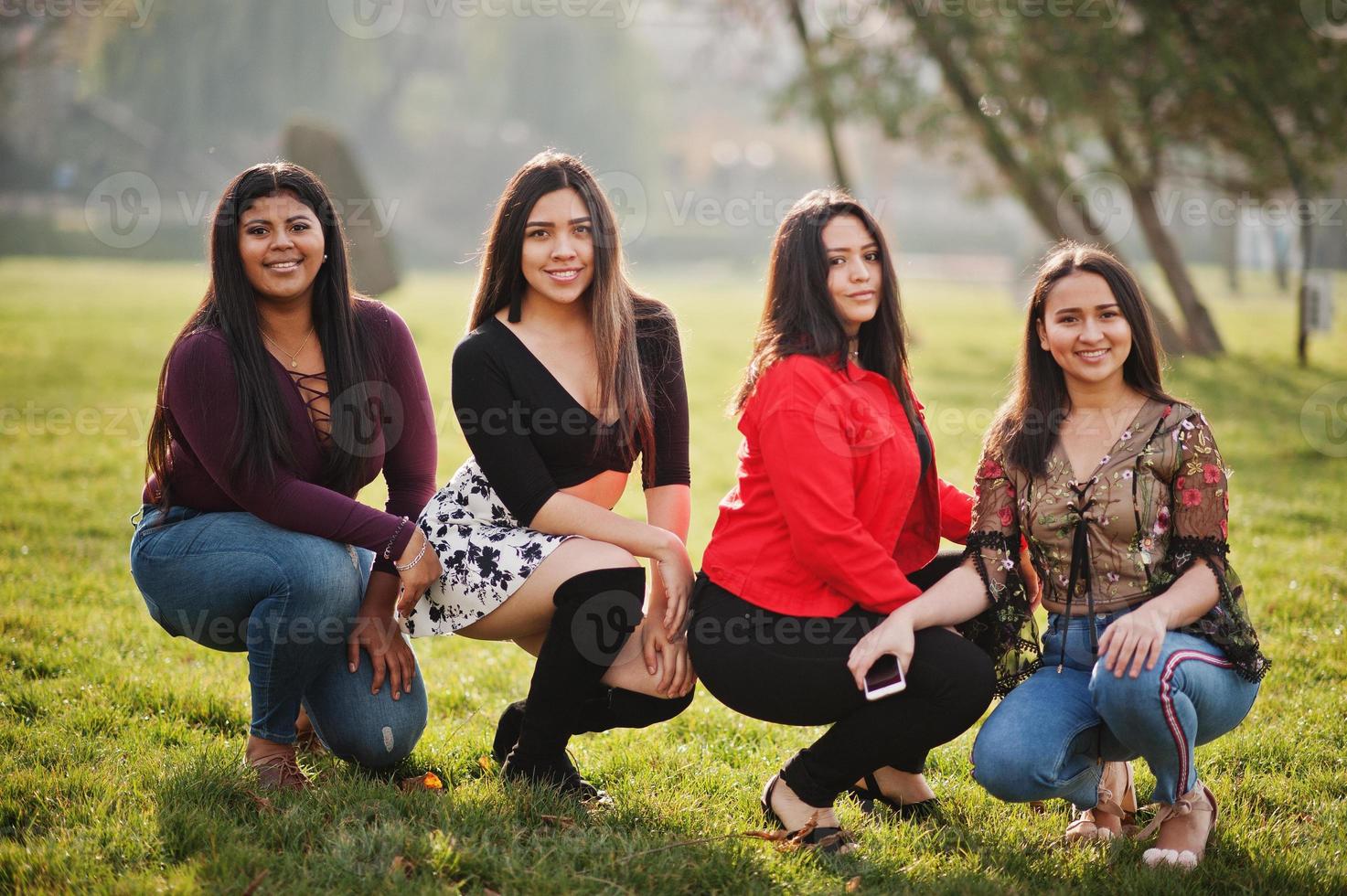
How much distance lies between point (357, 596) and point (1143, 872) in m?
2.01

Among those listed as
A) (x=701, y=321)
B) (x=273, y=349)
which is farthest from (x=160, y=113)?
(x=273, y=349)

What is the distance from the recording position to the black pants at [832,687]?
103 inches

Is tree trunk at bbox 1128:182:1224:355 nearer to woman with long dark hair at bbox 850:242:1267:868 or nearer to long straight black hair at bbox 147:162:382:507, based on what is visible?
woman with long dark hair at bbox 850:242:1267:868

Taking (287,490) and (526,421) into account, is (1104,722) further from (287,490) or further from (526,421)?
(287,490)

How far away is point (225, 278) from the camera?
9.89 feet

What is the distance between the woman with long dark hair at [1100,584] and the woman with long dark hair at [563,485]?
0.63m

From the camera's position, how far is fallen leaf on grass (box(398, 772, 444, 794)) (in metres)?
2.95

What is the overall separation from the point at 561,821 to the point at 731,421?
21.0 feet

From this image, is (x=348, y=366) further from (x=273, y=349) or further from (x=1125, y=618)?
(x=1125, y=618)

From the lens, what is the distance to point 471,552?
289 centimetres

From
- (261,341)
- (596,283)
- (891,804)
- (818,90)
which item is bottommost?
(891,804)

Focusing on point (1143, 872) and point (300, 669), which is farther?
point (300, 669)

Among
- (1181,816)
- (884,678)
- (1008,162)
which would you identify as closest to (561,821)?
(884,678)

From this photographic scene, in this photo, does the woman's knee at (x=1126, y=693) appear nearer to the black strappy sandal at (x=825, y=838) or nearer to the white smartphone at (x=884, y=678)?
the white smartphone at (x=884, y=678)
